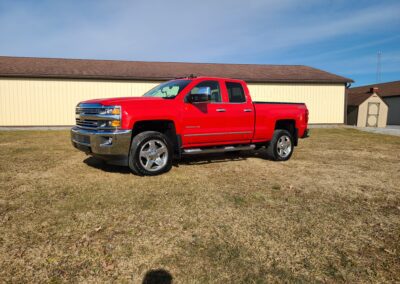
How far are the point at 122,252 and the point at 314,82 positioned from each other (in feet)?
65.0

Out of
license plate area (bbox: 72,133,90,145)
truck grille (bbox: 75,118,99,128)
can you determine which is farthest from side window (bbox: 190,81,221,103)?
license plate area (bbox: 72,133,90,145)

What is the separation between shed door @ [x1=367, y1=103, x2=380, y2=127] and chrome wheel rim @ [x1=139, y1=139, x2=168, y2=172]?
21615 millimetres

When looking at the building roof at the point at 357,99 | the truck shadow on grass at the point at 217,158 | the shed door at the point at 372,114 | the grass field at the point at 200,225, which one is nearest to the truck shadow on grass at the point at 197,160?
the truck shadow on grass at the point at 217,158

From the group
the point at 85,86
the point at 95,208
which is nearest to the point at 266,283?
the point at 95,208

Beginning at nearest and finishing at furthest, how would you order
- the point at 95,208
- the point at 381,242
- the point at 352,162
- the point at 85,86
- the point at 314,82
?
the point at 381,242
the point at 95,208
the point at 352,162
the point at 85,86
the point at 314,82

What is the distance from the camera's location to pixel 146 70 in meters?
19.1

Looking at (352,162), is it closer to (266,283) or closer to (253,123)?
(253,123)

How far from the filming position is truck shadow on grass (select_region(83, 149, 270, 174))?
6.29 metres

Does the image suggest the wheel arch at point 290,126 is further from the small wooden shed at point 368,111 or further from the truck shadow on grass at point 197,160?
the small wooden shed at point 368,111

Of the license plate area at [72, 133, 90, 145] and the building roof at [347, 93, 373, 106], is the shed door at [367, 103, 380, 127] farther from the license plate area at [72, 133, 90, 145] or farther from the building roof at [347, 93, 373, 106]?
the license plate area at [72, 133, 90, 145]

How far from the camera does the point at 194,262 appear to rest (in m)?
2.69

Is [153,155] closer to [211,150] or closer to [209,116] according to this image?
[211,150]

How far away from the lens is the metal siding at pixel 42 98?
16219 millimetres

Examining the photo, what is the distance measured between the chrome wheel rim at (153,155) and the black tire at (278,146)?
3.06 m
